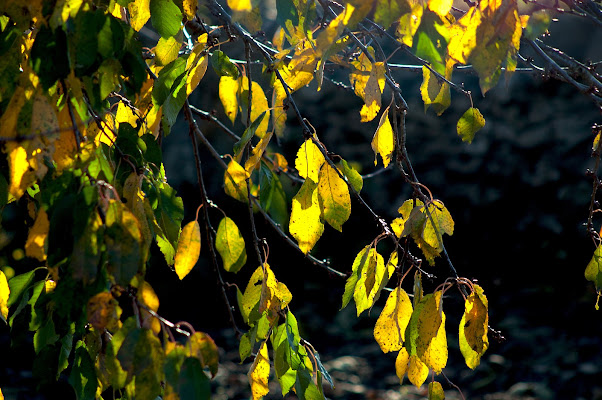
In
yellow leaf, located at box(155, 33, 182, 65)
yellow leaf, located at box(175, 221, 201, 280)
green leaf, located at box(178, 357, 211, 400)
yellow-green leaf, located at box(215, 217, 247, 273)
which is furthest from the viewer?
yellow leaf, located at box(155, 33, 182, 65)

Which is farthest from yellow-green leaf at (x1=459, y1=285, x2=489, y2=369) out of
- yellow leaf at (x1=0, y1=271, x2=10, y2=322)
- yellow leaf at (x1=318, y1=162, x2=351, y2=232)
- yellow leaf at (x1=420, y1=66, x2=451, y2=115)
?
yellow leaf at (x1=0, y1=271, x2=10, y2=322)

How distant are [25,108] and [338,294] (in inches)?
141

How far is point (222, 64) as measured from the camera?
0.96 meters

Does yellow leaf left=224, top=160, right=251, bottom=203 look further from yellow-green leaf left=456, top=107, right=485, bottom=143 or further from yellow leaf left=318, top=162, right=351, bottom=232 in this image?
yellow-green leaf left=456, top=107, right=485, bottom=143

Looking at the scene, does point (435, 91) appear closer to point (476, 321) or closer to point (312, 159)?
point (312, 159)

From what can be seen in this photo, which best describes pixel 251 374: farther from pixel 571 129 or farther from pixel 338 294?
pixel 571 129

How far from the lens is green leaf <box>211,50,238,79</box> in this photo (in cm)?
96

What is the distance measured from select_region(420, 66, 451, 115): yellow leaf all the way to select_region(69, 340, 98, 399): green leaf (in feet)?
2.17

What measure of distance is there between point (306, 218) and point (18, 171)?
0.38 m

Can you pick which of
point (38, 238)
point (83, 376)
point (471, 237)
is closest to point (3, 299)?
point (83, 376)

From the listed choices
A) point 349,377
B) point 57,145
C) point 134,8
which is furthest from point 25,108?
point 349,377

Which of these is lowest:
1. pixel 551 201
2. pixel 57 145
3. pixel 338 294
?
pixel 338 294

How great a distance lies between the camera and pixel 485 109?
4262 mm

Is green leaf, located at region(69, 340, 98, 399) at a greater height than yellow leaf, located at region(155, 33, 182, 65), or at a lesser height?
lesser
